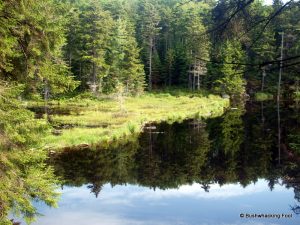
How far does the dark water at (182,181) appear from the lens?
15.4m

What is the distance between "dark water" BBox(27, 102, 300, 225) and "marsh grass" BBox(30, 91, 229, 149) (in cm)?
194

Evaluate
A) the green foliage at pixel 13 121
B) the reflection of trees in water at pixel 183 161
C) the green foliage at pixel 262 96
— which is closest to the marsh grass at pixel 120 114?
the reflection of trees in water at pixel 183 161

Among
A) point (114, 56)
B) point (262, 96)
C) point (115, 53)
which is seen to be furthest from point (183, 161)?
point (115, 53)

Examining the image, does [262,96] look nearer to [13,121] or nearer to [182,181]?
[182,181]

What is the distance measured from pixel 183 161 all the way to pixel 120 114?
1648cm

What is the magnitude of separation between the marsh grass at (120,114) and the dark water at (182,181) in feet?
6.38

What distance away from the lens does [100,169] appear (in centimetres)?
2086

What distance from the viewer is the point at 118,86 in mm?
42531

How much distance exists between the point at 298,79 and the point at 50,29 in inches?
1870

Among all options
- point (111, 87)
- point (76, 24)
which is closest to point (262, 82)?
point (111, 87)

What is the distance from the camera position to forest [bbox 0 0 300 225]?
8.49 meters

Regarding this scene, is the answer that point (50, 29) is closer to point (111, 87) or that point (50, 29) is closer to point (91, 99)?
point (91, 99)

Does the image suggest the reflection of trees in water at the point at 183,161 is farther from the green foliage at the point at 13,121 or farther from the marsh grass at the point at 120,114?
the green foliage at the point at 13,121

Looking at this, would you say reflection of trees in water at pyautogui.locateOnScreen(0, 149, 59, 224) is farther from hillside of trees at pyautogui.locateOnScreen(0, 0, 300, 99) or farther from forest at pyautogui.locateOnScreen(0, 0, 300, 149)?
hillside of trees at pyautogui.locateOnScreen(0, 0, 300, 99)
